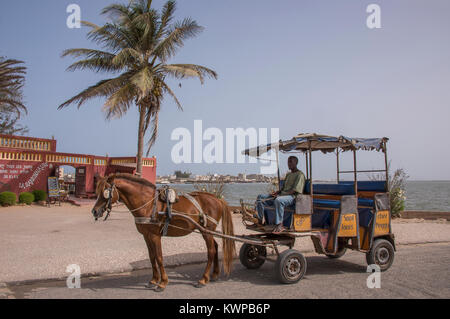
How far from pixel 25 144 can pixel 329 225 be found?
20.7 m

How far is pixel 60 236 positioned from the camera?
10.2 m

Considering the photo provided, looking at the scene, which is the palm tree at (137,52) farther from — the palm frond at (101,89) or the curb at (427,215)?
the curb at (427,215)

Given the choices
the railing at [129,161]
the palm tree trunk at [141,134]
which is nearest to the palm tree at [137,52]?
the palm tree trunk at [141,134]

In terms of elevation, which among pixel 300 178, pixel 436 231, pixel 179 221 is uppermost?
pixel 300 178

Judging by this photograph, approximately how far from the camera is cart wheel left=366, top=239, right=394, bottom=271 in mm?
6559

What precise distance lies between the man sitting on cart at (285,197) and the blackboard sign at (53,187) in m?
17.8

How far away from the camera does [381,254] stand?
265 inches

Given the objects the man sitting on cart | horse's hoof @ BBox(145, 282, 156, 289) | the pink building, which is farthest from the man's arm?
the pink building

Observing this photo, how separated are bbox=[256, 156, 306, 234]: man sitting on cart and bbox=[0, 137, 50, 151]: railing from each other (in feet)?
62.5

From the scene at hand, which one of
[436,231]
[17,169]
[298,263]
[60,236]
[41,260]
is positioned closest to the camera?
[298,263]

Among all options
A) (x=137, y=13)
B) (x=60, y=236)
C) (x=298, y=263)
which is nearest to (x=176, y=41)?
(x=137, y=13)

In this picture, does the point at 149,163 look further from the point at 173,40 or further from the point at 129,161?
the point at 173,40
